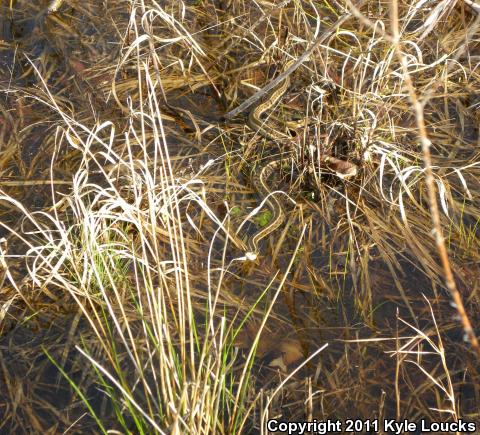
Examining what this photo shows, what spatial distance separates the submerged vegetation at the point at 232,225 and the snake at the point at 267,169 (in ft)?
0.05

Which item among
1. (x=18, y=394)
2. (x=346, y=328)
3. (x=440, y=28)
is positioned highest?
(x=440, y=28)

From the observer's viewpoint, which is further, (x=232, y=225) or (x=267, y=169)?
(x=267, y=169)

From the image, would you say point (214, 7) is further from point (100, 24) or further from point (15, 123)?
point (15, 123)

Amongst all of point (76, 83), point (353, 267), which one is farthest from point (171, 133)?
point (353, 267)

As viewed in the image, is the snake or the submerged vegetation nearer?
the submerged vegetation

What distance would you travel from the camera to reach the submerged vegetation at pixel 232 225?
2.42 meters

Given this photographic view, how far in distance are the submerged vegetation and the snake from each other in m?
0.02

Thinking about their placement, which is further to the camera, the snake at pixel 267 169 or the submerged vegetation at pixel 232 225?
the snake at pixel 267 169

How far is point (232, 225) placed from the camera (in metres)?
3.19

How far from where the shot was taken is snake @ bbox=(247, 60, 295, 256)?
308 centimetres

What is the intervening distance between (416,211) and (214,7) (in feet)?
6.26

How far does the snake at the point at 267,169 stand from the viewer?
3082 millimetres

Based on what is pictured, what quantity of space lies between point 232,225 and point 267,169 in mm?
398

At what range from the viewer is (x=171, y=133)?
367 centimetres
